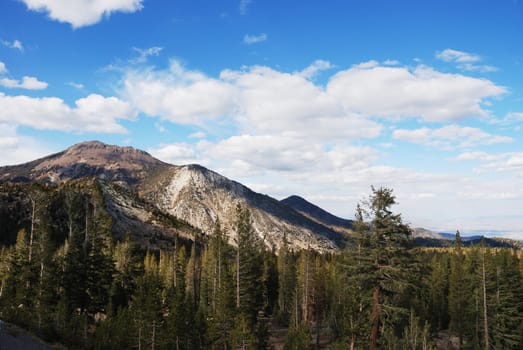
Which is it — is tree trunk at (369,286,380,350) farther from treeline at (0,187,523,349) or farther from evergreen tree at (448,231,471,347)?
evergreen tree at (448,231,471,347)

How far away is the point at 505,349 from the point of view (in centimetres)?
5284

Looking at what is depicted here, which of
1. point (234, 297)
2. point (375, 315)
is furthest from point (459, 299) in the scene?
point (375, 315)

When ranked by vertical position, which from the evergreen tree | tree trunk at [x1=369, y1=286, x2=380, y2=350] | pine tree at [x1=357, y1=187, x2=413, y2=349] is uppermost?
pine tree at [x1=357, y1=187, x2=413, y2=349]

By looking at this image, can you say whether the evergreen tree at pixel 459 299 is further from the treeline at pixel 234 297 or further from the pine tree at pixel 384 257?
the pine tree at pixel 384 257

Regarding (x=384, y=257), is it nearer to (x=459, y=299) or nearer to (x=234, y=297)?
(x=234, y=297)

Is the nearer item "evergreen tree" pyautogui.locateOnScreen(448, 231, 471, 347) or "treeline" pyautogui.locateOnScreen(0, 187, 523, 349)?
"treeline" pyautogui.locateOnScreen(0, 187, 523, 349)

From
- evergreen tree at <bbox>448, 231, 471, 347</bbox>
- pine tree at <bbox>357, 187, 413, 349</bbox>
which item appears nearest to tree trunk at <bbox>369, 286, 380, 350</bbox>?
pine tree at <bbox>357, 187, 413, 349</bbox>

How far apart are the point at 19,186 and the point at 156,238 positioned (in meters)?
56.5

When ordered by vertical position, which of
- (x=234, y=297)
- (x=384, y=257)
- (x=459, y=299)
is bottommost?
(x=459, y=299)

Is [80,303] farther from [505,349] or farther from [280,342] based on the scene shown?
[505,349]

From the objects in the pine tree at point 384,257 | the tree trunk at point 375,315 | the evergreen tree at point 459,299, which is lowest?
the evergreen tree at point 459,299

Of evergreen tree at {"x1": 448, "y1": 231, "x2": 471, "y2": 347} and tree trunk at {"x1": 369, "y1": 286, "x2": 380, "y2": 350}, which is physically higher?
tree trunk at {"x1": 369, "y1": 286, "x2": 380, "y2": 350}

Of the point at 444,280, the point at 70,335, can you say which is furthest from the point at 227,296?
the point at 444,280

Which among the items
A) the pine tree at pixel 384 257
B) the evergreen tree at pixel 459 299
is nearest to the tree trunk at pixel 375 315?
the pine tree at pixel 384 257
